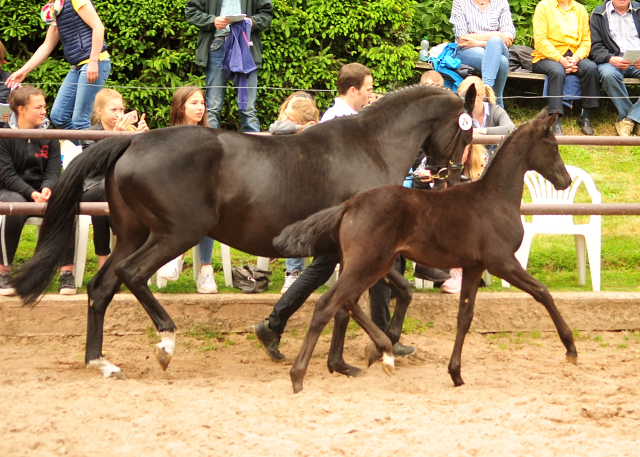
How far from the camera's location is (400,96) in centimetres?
521

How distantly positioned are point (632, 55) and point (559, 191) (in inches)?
137

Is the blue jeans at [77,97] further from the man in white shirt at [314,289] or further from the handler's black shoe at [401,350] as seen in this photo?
the handler's black shoe at [401,350]

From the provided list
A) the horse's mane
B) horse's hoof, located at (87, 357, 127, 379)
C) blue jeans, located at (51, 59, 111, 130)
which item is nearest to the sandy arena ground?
horse's hoof, located at (87, 357, 127, 379)

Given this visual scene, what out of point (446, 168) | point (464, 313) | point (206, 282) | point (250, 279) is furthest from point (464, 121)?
point (206, 282)

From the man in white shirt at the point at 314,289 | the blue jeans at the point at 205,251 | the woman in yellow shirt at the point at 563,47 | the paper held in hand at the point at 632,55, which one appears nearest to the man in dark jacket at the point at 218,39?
the blue jeans at the point at 205,251

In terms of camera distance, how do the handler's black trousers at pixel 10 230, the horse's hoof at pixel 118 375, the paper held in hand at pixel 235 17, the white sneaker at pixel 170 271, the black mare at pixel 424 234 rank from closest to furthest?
the black mare at pixel 424 234
the horse's hoof at pixel 118 375
the handler's black trousers at pixel 10 230
the white sneaker at pixel 170 271
the paper held in hand at pixel 235 17

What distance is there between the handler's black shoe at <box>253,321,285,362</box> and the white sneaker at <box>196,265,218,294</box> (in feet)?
2.66

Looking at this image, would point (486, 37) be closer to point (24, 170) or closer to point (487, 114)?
point (487, 114)

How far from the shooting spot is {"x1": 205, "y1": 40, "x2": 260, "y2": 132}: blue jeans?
831 centimetres

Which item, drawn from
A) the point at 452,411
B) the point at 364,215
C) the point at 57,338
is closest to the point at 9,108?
the point at 57,338

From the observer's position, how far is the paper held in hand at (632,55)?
9594mm

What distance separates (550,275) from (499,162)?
2669 mm

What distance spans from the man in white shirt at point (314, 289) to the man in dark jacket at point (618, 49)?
16.5 feet

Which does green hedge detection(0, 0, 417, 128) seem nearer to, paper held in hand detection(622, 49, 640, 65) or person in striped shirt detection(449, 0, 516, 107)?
person in striped shirt detection(449, 0, 516, 107)
